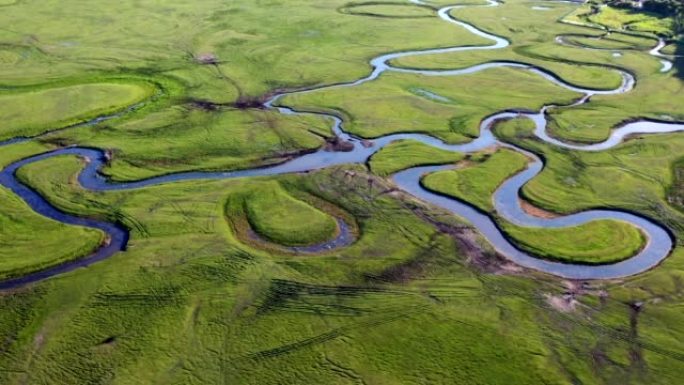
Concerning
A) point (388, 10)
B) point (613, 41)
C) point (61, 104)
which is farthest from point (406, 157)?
point (388, 10)

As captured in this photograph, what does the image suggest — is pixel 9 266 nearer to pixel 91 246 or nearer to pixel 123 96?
pixel 91 246

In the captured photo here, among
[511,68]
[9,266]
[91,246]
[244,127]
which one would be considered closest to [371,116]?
[244,127]

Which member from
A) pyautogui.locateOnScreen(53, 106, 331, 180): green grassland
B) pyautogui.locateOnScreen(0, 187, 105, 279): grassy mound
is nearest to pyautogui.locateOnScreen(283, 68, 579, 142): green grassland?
pyautogui.locateOnScreen(53, 106, 331, 180): green grassland

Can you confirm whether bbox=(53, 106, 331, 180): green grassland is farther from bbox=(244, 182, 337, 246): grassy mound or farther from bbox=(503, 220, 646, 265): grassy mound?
bbox=(503, 220, 646, 265): grassy mound

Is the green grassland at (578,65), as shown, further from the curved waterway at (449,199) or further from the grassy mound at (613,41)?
the curved waterway at (449,199)

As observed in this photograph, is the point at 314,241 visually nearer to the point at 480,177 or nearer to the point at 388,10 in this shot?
→ the point at 480,177

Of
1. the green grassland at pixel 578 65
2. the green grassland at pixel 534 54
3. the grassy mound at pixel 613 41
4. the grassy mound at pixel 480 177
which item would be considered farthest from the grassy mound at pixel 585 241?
the grassy mound at pixel 613 41

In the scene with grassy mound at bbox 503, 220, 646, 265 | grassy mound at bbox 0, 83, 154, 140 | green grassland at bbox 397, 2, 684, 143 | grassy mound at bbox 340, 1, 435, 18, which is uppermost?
grassy mound at bbox 340, 1, 435, 18
